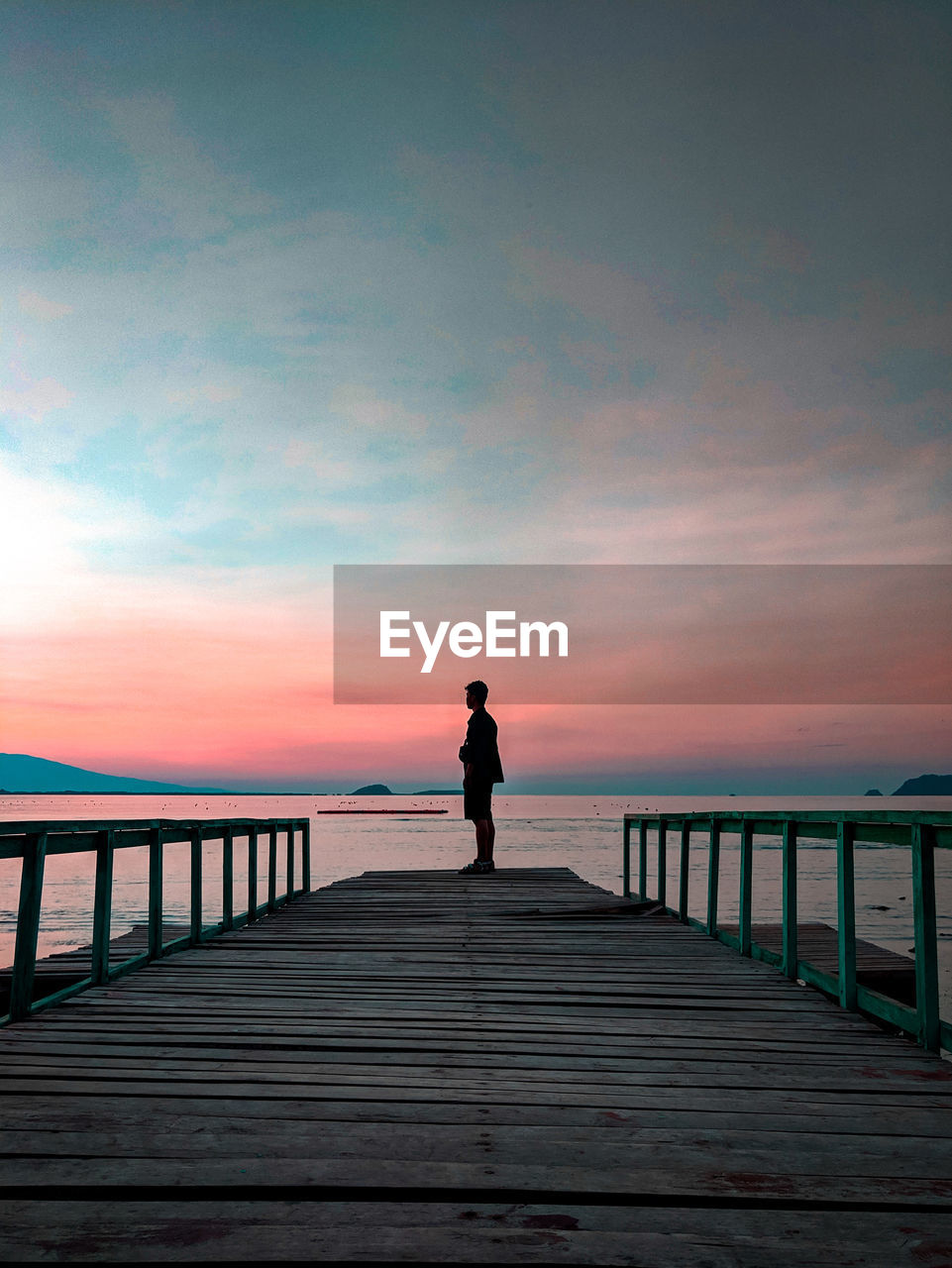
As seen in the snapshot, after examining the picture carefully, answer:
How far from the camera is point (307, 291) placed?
12227mm

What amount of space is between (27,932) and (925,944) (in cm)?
359

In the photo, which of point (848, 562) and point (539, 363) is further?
point (848, 562)

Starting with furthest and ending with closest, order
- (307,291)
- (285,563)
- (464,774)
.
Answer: (285,563) < (307,291) < (464,774)

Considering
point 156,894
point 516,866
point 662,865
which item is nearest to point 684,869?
point 662,865

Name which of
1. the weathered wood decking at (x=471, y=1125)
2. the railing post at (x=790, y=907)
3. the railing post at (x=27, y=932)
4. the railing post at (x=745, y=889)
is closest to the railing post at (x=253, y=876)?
the weathered wood decking at (x=471, y=1125)

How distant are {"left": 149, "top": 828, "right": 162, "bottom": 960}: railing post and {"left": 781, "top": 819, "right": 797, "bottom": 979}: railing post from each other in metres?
3.52

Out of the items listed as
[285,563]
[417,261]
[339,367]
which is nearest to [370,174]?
[417,261]

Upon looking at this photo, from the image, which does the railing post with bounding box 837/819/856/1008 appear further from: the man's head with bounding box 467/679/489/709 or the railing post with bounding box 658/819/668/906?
the man's head with bounding box 467/679/489/709

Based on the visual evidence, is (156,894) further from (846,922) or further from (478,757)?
(478,757)

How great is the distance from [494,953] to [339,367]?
10.9 meters

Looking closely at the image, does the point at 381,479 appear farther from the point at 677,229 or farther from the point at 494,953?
the point at 494,953

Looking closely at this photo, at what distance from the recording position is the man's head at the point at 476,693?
1002 centimetres

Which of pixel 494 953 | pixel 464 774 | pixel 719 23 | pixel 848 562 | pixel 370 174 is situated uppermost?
pixel 719 23

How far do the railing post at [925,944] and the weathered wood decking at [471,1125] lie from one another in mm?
123
